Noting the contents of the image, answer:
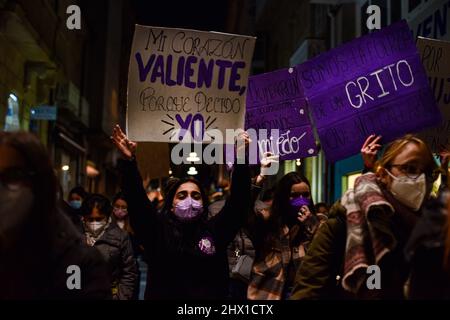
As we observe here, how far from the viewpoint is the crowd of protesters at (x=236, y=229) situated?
257 cm

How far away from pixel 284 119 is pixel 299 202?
1.46m

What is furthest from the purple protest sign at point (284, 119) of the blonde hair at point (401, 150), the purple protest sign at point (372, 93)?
the blonde hair at point (401, 150)

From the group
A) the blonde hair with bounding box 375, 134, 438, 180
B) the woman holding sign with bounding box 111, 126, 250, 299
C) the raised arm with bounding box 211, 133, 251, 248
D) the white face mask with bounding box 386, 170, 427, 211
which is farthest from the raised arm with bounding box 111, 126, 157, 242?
the white face mask with bounding box 386, 170, 427, 211

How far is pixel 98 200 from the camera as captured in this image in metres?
6.60

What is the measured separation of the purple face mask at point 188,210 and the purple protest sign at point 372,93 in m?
1.41

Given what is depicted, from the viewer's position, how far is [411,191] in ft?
10.5

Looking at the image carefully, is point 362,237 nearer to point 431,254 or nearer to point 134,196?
point 431,254

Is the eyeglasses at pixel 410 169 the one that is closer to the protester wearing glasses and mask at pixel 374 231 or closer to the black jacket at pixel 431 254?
the protester wearing glasses and mask at pixel 374 231

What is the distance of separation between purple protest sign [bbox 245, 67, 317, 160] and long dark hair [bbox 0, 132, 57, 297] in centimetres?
411

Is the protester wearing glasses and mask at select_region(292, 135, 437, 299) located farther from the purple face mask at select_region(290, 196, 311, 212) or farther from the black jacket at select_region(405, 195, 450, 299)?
the purple face mask at select_region(290, 196, 311, 212)

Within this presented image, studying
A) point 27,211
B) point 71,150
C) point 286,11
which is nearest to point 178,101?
point 27,211

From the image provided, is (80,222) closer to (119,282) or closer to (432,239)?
(119,282)

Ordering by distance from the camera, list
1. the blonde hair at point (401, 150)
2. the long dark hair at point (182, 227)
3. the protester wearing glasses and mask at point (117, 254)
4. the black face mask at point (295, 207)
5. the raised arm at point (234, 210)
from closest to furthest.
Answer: the blonde hair at point (401, 150) < the long dark hair at point (182, 227) < the raised arm at point (234, 210) < the black face mask at point (295, 207) < the protester wearing glasses and mask at point (117, 254)

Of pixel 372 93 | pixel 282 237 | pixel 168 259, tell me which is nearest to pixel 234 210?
pixel 168 259
